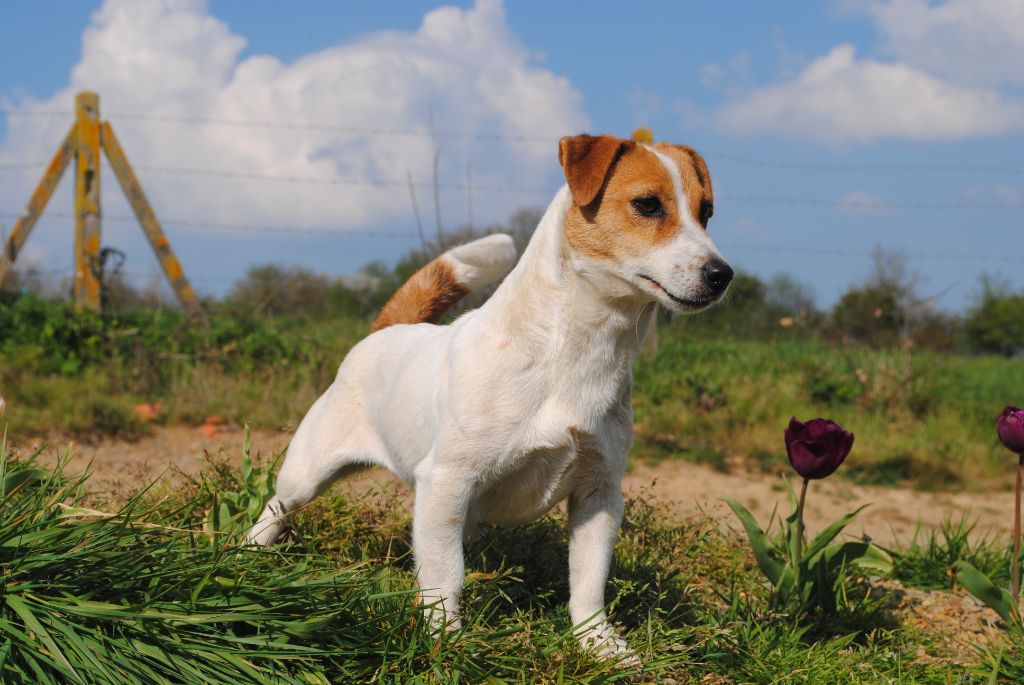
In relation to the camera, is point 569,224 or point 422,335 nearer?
point 569,224

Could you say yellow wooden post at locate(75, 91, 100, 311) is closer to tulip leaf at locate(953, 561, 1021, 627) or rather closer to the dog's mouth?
the dog's mouth

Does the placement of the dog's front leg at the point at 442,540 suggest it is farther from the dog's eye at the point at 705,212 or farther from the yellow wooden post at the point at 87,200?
the yellow wooden post at the point at 87,200

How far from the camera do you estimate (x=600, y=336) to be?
9.71 ft

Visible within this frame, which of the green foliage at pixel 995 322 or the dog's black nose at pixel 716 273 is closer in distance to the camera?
the dog's black nose at pixel 716 273

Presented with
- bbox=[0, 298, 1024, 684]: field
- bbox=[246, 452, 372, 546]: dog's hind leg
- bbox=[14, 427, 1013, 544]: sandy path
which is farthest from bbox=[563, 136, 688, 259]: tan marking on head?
bbox=[14, 427, 1013, 544]: sandy path

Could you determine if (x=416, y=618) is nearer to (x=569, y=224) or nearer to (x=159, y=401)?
(x=569, y=224)

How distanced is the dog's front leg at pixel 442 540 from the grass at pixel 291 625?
0.25 feet

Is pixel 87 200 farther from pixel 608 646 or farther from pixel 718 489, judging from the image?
pixel 608 646

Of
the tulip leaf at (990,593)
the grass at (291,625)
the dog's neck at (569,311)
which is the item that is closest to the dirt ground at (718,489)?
the tulip leaf at (990,593)

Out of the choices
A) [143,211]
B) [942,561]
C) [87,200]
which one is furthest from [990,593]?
[87,200]

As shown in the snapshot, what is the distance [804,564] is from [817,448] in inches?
24.3

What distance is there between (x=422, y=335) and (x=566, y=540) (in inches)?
51.4

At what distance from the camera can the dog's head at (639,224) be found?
2758 mm

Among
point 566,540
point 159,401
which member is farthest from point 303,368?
point 566,540
